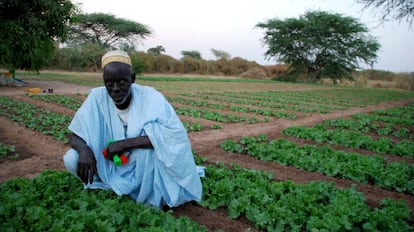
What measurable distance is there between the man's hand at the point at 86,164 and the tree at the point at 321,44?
108 ft

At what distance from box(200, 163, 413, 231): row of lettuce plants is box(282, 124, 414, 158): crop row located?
9.08 ft

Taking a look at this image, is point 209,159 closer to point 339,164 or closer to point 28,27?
point 339,164

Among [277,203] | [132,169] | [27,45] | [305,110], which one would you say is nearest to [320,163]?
[277,203]

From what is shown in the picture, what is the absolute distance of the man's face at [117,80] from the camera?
2.75 m

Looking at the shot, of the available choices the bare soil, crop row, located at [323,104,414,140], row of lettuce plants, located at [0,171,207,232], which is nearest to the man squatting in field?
row of lettuce plants, located at [0,171,207,232]

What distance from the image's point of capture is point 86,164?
2771mm

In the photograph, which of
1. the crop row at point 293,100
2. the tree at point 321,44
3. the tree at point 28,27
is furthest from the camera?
the tree at point 321,44

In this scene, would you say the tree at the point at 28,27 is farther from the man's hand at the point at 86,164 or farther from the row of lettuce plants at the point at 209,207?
the man's hand at the point at 86,164

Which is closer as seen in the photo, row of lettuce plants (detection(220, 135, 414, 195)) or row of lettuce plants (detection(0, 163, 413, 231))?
row of lettuce plants (detection(0, 163, 413, 231))

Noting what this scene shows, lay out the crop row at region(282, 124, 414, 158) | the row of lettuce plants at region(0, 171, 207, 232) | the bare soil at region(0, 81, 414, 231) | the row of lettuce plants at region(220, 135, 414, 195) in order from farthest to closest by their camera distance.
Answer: the crop row at region(282, 124, 414, 158), the row of lettuce plants at region(220, 135, 414, 195), the bare soil at region(0, 81, 414, 231), the row of lettuce plants at region(0, 171, 207, 232)

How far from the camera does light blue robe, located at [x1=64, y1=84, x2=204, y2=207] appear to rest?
110 inches

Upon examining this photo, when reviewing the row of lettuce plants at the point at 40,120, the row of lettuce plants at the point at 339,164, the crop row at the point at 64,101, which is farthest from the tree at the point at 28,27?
the row of lettuce plants at the point at 339,164

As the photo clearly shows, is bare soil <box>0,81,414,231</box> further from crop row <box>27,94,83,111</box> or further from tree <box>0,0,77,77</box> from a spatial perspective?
tree <box>0,0,77,77</box>

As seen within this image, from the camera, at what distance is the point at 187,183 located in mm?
2926
